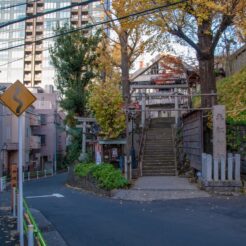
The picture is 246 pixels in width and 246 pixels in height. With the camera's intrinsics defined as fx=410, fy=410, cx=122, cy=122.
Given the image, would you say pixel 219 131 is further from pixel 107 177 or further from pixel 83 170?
pixel 83 170

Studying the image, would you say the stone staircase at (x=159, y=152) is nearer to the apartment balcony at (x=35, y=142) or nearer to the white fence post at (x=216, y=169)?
the white fence post at (x=216, y=169)

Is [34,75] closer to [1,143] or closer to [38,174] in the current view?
[38,174]

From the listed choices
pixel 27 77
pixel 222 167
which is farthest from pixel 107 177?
pixel 27 77

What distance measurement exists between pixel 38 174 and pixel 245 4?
41.2 metres

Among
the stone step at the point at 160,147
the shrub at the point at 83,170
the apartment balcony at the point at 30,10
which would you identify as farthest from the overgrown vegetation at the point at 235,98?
the apartment balcony at the point at 30,10

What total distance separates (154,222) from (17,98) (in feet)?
14.5

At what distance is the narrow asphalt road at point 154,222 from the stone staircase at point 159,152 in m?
7.19

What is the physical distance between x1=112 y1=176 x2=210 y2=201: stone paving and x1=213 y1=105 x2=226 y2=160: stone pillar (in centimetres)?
164

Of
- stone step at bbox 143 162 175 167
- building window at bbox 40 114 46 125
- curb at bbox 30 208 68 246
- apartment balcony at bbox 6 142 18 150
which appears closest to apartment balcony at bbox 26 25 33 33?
building window at bbox 40 114 46 125

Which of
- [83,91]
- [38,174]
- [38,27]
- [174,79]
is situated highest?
[38,27]

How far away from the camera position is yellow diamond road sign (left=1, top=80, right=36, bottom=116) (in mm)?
7781

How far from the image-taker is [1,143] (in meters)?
41.1

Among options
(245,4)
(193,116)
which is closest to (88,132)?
(193,116)

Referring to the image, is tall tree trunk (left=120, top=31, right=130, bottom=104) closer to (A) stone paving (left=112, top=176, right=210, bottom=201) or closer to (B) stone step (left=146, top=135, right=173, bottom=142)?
(B) stone step (left=146, top=135, right=173, bottom=142)
